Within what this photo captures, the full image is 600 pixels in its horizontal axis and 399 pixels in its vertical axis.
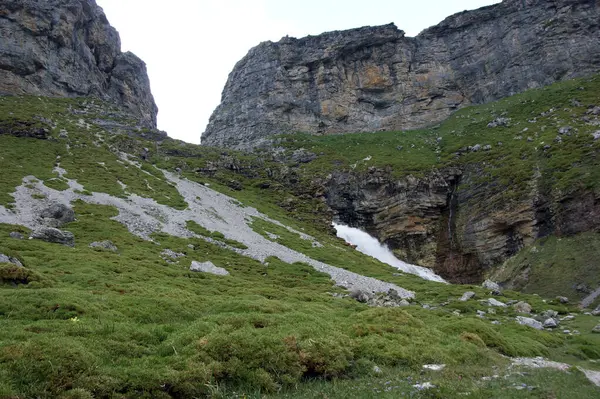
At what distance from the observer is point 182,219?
50938mm

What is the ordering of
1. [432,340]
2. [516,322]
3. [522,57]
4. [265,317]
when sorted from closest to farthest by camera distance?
[265,317]
[432,340]
[516,322]
[522,57]

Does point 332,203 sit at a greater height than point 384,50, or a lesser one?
lesser

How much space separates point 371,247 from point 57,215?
48901mm

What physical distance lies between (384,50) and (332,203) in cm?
6905

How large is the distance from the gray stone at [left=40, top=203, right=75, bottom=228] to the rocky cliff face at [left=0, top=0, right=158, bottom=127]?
67108 mm

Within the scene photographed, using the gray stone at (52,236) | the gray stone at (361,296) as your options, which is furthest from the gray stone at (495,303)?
the gray stone at (52,236)

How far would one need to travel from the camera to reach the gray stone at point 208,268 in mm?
33559

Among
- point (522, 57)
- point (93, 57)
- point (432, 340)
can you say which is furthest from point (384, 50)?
point (432, 340)

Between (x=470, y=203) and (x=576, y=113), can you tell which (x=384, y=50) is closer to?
(x=576, y=113)

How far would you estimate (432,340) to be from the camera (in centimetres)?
1766

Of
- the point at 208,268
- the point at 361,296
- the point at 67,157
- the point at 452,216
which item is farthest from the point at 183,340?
Answer: the point at 67,157

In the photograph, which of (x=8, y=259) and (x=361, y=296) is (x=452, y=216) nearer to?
(x=361, y=296)

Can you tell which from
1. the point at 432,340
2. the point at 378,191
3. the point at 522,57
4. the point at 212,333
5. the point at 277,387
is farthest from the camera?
the point at 522,57

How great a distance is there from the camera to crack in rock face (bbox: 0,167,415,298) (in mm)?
38719
